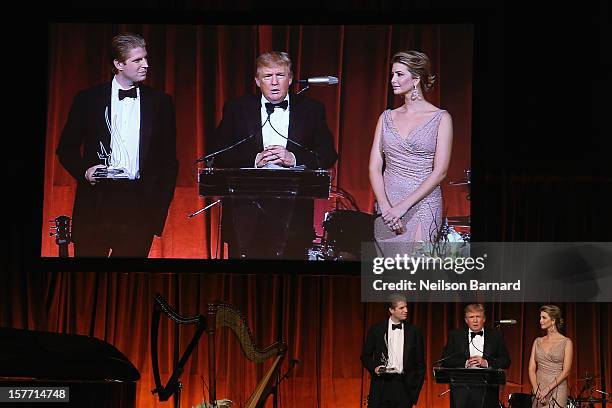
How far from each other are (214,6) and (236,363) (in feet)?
11.3

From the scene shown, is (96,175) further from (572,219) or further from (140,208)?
(572,219)

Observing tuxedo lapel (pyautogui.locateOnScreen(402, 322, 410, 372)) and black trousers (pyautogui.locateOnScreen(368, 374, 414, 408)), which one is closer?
black trousers (pyautogui.locateOnScreen(368, 374, 414, 408))

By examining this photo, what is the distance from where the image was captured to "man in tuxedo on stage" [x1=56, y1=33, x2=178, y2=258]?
8.08 metres

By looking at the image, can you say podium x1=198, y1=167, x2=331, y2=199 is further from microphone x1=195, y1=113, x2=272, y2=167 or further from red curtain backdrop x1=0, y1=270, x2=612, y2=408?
red curtain backdrop x1=0, y1=270, x2=612, y2=408

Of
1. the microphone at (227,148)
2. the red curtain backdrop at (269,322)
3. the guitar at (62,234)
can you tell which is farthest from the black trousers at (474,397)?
the guitar at (62,234)

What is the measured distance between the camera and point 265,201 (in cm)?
808

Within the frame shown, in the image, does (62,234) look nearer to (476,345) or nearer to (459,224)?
(459,224)

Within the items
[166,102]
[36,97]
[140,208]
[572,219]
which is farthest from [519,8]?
[36,97]

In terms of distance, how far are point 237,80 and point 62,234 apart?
203 cm

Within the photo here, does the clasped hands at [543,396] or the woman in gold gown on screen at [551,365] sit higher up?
the woman in gold gown on screen at [551,365]

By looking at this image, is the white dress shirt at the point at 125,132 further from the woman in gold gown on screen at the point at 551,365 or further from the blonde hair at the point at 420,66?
the woman in gold gown on screen at the point at 551,365

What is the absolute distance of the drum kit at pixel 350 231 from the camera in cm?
801

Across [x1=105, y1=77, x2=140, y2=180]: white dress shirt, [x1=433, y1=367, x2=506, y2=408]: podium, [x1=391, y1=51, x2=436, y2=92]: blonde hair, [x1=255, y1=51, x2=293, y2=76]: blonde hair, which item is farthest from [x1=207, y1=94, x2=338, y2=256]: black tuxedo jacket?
[x1=433, y1=367, x2=506, y2=408]: podium

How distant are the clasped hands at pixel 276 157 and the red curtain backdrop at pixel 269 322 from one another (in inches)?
56.3
